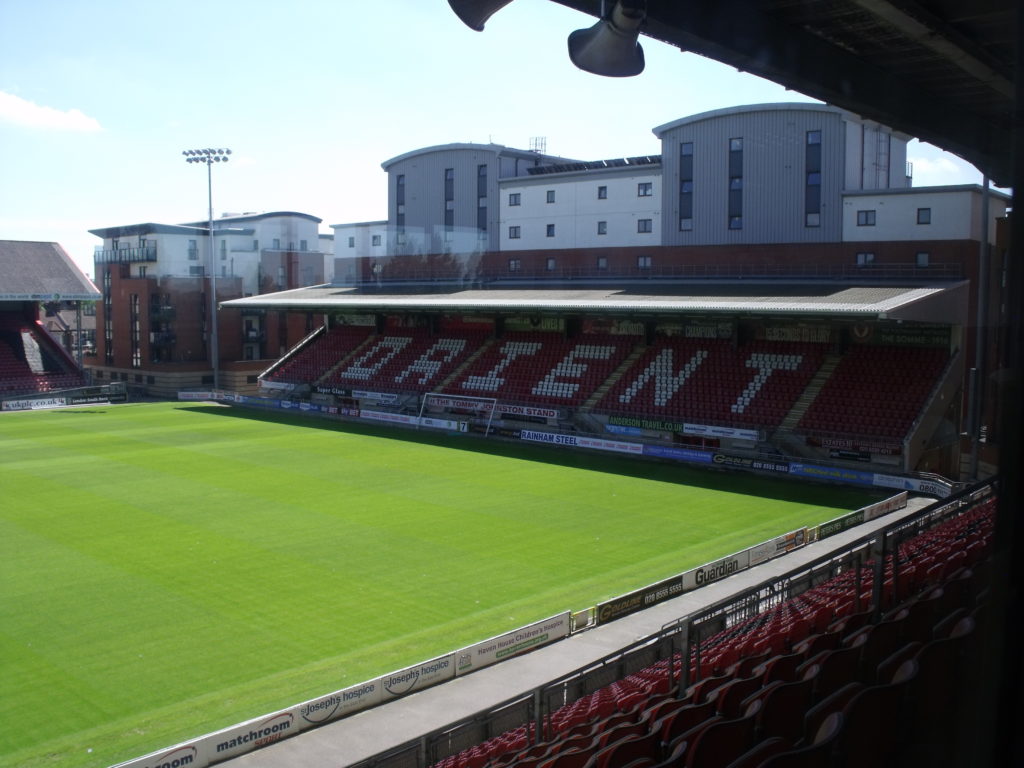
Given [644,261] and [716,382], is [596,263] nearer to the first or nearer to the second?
[644,261]

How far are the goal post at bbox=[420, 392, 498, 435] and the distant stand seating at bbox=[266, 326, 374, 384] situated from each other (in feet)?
30.3

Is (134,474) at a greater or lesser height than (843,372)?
lesser

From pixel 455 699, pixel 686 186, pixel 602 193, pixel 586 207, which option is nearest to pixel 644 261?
pixel 686 186

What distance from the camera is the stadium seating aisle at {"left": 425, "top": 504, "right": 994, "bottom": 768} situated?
201 inches

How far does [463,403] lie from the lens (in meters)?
39.8

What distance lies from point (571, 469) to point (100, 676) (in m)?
18.7

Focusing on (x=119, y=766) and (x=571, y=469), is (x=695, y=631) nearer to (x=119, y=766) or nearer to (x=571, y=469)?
(x=119, y=766)

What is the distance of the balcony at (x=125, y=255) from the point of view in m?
56.0

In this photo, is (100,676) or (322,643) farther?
(322,643)

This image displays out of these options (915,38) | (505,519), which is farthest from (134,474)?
(915,38)

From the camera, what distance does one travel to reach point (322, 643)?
14.4m

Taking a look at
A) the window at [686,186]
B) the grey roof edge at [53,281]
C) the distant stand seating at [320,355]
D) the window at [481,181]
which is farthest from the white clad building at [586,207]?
the grey roof edge at [53,281]

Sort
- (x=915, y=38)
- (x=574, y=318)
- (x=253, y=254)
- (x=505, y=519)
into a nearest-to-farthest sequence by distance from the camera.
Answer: (x=915, y=38) → (x=505, y=519) → (x=574, y=318) → (x=253, y=254)

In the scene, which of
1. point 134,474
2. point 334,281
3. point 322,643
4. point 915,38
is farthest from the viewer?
point 334,281
